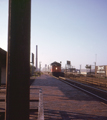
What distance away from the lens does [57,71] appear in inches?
1671

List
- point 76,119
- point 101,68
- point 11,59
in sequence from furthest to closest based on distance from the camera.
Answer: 1. point 101,68
2. point 76,119
3. point 11,59

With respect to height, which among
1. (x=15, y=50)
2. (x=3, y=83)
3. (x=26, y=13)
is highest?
(x=26, y=13)

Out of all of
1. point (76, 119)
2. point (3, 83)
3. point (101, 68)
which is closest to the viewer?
point (76, 119)

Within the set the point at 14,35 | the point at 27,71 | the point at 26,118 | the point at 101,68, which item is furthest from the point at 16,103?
the point at 101,68

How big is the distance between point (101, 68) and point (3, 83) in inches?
1613

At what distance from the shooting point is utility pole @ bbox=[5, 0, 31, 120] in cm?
201

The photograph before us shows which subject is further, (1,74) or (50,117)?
(1,74)

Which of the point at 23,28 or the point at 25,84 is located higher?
the point at 23,28

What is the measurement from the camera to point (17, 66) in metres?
2.02

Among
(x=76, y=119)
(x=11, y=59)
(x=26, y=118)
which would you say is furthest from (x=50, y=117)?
(x=11, y=59)

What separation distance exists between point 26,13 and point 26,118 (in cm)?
147

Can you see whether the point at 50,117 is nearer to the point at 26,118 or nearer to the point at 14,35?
the point at 26,118

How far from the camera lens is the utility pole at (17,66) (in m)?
2.01

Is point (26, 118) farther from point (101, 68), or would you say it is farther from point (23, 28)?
point (101, 68)
